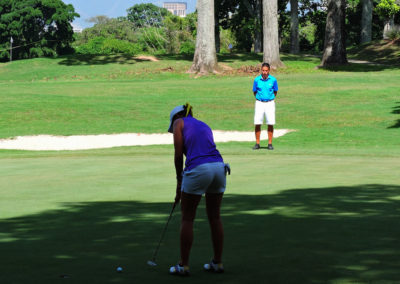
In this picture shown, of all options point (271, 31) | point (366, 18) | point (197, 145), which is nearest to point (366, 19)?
point (366, 18)

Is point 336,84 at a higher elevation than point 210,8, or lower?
lower

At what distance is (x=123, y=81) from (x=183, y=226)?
3849cm

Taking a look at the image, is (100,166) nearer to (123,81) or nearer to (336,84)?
(336,84)

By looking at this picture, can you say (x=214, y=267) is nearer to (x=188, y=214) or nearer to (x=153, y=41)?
(x=188, y=214)

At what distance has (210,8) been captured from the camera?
4300 cm

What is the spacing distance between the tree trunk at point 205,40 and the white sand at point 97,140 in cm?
1844

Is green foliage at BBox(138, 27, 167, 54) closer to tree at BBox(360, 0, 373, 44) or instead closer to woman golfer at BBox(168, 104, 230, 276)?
tree at BBox(360, 0, 373, 44)

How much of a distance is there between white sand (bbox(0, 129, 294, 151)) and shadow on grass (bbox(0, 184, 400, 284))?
48.6ft

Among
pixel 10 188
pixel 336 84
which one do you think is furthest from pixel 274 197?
pixel 336 84

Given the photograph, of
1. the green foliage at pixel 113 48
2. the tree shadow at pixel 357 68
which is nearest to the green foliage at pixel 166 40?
the green foliage at pixel 113 48

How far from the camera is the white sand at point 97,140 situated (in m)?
24.8

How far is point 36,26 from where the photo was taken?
92250mm

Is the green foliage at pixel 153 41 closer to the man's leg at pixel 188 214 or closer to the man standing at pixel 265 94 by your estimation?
the man standing at pixel 265 94

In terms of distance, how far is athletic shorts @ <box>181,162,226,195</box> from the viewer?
647 centimetres
